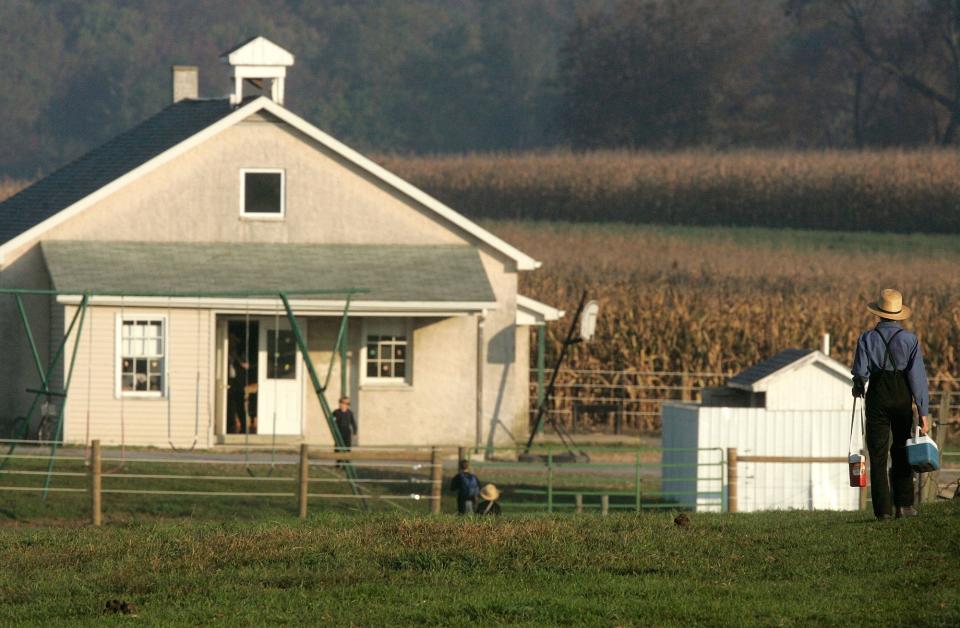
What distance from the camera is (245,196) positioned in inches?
1280

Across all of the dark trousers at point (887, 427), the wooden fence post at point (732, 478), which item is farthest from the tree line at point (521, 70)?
the dark trousers at point (887, 427)

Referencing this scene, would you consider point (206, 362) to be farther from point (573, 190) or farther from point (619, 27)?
point (619, 27)

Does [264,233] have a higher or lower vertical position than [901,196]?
lower

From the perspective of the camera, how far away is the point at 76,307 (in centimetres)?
2978

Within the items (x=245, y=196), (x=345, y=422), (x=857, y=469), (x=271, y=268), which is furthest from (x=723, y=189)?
(x=857, y=469)

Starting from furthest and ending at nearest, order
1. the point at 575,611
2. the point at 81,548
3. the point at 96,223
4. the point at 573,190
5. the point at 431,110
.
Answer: the point at 431,110 < the point at 573,190 < the point at 96,223 < the point at 81,548 < the point at 575,611

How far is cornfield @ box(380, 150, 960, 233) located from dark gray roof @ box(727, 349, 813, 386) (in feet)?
146

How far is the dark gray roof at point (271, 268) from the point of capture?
30.5 metres

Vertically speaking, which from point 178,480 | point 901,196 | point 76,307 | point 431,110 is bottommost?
point 178,480

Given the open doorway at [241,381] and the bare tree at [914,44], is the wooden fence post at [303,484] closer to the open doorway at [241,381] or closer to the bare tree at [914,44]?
the open doorway at [241,381]

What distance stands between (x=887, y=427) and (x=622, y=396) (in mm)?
25758

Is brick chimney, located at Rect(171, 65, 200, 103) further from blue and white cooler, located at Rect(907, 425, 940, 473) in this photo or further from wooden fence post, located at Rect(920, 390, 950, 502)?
blue and white cooler, located at Rect(907, 425, 940, 473)

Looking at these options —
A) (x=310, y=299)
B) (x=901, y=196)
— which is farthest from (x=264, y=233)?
(x=901, y=196)

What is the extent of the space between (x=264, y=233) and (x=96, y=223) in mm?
2858
